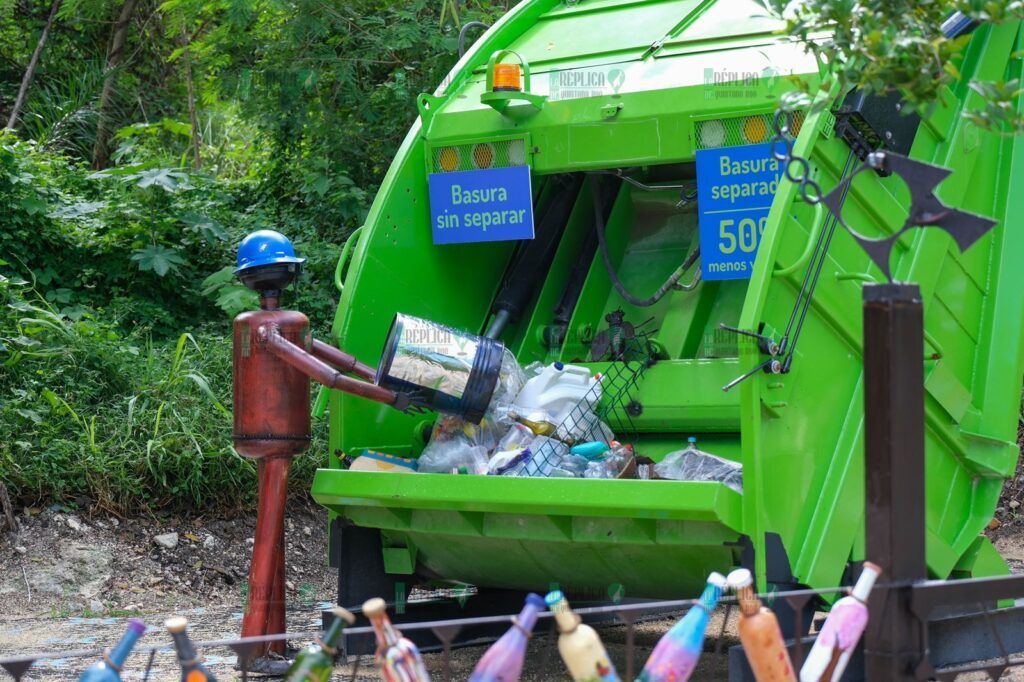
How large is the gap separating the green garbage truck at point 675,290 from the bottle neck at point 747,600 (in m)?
1.09

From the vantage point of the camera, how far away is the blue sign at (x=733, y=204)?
14.4 ft

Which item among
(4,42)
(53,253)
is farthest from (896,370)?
(4,42)

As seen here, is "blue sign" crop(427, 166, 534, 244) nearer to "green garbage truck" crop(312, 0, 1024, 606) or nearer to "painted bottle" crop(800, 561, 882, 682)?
"green garbage truck" crop(312, 0, 1024, 606)

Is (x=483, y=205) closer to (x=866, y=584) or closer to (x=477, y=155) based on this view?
(x=477, y=155)

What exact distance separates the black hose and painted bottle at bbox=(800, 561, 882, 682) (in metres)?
2.31

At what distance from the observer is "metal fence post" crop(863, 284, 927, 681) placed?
2.75m

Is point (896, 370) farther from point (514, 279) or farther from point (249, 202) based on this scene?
point (249, 202)

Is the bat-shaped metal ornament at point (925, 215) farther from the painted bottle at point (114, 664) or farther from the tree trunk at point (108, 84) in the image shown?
the tree trunk at point (108, 84)

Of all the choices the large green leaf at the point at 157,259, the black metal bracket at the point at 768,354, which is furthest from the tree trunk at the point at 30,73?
the black metal bracket at the point at 768,354

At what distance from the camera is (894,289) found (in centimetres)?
277

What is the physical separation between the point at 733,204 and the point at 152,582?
333 centimetres

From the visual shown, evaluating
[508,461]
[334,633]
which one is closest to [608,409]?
[508,461]

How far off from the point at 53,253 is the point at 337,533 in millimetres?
4130

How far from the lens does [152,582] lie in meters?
6.17
